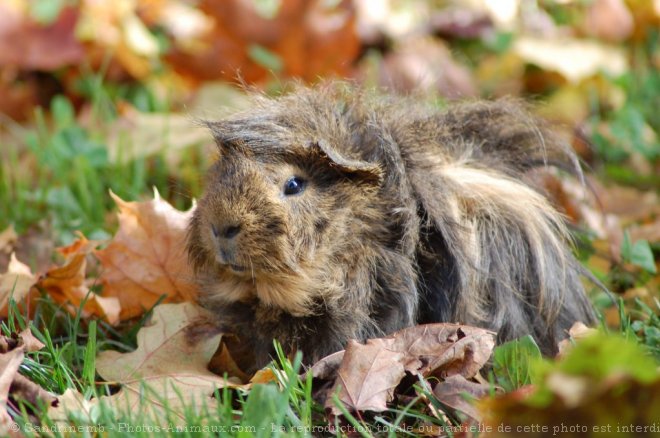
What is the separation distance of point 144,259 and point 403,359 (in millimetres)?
1037

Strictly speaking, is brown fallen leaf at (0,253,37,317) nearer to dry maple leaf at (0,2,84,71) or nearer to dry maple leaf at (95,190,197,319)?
dry maple leaf at (95,190,197,319)

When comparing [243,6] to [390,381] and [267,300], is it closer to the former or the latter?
[267,300]

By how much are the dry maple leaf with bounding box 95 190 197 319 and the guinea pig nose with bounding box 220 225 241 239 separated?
66 cm

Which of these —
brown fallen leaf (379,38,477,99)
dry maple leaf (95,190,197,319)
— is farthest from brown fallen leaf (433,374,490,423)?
brown fallen leaf (379,38,477,99)

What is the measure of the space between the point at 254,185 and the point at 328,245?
0.26m

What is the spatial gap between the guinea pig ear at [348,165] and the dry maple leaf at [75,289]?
913mm

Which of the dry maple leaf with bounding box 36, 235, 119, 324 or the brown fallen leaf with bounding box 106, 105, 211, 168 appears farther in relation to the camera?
the brown fallen leaf with bounding box 106, 105, 211, 168

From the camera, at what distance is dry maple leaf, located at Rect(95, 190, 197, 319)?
9.33ft

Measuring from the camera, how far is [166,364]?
2404 millimetres

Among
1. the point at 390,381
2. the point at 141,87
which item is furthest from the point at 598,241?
the point at 141,87

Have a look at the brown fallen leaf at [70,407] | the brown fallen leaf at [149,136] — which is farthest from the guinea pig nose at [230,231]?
the brown fallen leaf at [149,136]

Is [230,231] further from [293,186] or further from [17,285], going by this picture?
[17,285]

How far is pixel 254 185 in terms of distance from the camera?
2191 millimetres

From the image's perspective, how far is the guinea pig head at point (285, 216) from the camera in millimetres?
2182
